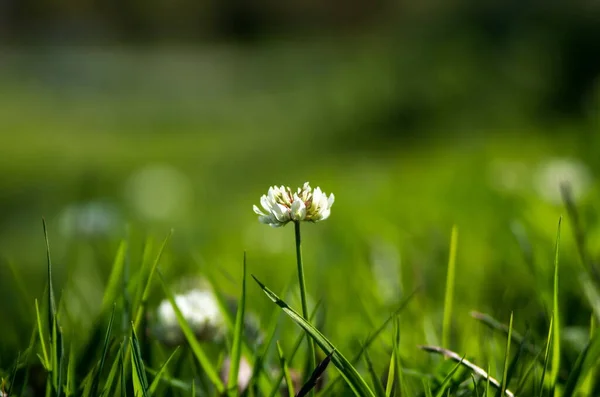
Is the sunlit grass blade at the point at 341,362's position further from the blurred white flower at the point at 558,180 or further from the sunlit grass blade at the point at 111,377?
the blurred white flower at the point at 558,180

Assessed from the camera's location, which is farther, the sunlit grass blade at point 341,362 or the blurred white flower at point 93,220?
the blurred white flower at point 93,220

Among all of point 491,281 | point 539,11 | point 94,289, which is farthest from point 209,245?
point 539,11

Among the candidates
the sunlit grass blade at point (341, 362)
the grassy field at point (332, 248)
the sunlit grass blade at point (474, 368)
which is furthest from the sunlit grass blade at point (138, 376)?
the sunlit grass blade at point (474, 368)

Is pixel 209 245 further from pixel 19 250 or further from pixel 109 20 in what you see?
pixel 109 20

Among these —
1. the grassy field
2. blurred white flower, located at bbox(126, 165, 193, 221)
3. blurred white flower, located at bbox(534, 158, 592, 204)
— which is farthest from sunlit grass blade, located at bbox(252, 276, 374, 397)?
blurred white flower, located at bbox(126, 165, 193, 221)

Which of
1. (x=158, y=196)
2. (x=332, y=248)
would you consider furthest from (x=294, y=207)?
(x=158, y=196)

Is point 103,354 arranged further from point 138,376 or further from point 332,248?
point 332,248
